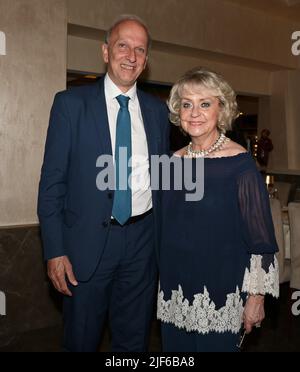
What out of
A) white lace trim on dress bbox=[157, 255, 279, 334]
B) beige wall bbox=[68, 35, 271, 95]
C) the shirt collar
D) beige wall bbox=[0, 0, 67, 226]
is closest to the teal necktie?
the shirt collar

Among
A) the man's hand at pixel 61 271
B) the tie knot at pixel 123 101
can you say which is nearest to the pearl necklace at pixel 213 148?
the tie knot at pixel 123 101

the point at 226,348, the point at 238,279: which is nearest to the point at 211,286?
the point at 238,279

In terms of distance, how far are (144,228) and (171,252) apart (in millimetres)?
287

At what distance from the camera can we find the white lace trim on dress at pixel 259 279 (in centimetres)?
184

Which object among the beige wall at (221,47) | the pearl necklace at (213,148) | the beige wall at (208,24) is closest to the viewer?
the pearl necklace at (213,148)

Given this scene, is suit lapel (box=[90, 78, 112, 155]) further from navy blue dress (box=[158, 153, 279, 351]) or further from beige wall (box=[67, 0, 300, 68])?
beige wall (box=[67, 0, 300, 68])

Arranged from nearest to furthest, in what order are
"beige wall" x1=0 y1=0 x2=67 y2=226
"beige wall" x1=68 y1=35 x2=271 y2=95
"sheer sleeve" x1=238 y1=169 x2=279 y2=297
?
"sheer sleeve" x1=238 y1=169 x2=279 y2=297, "beige wall" x1=0 y1=0 x2=67 y2=226, "beige wall" x1=68 y1=35 x2=271 y2=95

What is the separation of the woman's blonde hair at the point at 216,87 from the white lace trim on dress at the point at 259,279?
563mm

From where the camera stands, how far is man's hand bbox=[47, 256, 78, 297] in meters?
2.09

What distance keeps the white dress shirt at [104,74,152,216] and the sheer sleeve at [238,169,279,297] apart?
0.53 meters

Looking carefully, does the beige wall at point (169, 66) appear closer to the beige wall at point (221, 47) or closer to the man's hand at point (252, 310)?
the beige wall at point (221, 47)

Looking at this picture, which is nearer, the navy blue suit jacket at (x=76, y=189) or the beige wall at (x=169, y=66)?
the navy blue suit jacket at (x=76, y=189)

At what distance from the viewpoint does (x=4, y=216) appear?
3.62 metres

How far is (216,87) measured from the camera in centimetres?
190
